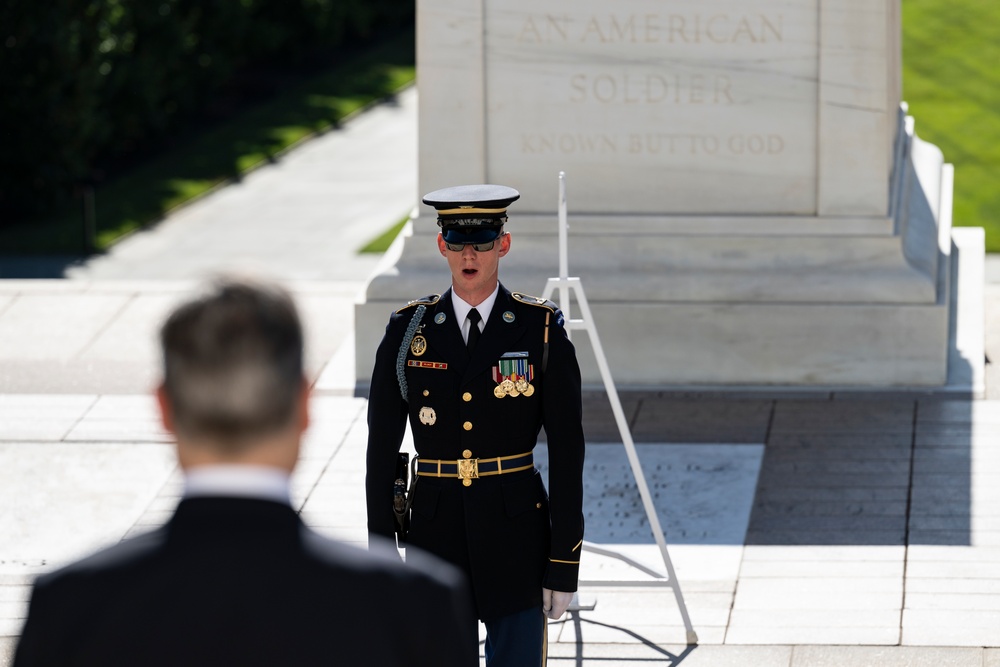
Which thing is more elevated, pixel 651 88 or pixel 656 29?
pixel 656 29

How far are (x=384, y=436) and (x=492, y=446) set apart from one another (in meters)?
0.30

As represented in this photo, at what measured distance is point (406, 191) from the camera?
17.3 meters

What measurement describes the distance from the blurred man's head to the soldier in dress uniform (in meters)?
2.44

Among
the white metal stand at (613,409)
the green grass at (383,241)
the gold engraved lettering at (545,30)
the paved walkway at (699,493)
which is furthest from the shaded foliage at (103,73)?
the white metal stand at (613,409)

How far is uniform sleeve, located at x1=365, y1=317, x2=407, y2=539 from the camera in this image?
4.50m

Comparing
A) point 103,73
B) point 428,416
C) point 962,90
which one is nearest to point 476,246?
point 428,416

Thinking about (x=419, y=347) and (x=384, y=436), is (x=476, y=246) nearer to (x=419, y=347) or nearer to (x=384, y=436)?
(x=419, y=347)

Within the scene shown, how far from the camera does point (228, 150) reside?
1973cm

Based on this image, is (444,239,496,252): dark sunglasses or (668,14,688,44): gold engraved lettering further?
(668,14,688,44): gold engraved lettering

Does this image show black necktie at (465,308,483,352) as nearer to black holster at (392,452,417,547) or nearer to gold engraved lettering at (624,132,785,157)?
black holster at (392,452,417,547)

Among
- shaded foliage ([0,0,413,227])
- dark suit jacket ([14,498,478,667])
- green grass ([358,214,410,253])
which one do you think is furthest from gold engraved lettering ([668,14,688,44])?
shaded foliage ([0,0,413,227])

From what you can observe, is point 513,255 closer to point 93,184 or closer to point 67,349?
point 67,349

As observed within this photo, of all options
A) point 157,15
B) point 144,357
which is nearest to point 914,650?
point 144,357

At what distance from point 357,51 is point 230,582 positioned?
980 inches
